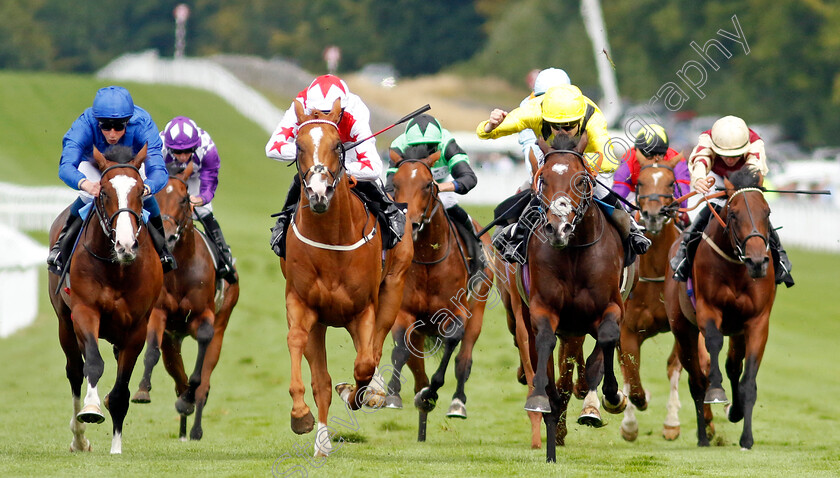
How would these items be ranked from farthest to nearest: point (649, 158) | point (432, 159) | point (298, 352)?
point (649, 158) < point (432, 159) < point (298, 352)

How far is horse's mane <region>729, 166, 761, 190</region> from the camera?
31.7 feet

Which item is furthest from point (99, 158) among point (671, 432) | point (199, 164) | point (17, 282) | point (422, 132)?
point (17, 282)

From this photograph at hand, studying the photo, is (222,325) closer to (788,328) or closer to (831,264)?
(788,328)

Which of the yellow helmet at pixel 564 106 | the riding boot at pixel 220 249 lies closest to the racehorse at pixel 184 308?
the riding boot at pixel 220 249

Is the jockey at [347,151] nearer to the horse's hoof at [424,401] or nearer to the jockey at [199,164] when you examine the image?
the horse's hoof at [424,401]

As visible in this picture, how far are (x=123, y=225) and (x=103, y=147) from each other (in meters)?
1.20

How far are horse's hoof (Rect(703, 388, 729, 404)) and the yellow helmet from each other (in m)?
2.38

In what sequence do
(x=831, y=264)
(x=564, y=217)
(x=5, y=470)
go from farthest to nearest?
(x=831, y=264) → (x=564, y=217) → (x=5, y=470)

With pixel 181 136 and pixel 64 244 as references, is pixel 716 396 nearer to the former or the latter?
pixel 64 244

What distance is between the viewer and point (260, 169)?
43.4m

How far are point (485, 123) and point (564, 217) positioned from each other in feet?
4.85

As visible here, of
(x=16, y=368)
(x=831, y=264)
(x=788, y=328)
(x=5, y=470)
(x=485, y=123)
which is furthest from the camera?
(x=831, y=264)

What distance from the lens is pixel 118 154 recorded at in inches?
335

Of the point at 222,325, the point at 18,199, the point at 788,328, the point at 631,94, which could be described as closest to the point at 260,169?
the point at 18,199
